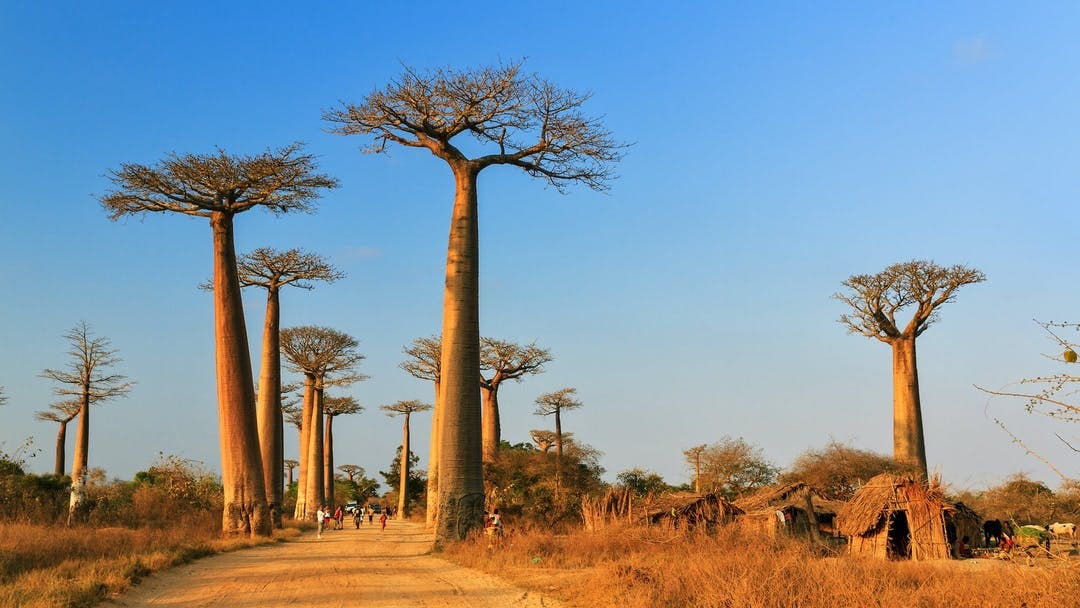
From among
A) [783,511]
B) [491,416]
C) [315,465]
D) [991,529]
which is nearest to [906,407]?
[991,529]

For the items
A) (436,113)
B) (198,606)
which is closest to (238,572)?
(198,606)

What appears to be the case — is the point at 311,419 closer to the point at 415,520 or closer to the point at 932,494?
the point at 415,520

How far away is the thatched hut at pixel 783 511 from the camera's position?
14945 millimetres

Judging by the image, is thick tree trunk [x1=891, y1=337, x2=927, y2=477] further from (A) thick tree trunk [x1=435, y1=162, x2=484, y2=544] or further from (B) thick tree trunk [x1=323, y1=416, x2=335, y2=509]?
(B) thick tree trunk [x1=323, y1=416, x2=335, y2=509]

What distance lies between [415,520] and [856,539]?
2660 cm

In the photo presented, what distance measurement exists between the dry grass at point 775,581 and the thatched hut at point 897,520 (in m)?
3.74

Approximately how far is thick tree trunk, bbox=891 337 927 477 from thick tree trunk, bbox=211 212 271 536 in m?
17.5

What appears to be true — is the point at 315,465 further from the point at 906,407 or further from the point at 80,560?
the point at 80,560

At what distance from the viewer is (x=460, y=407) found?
13562 mm

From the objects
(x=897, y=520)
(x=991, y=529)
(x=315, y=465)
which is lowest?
(x=991, y=529)

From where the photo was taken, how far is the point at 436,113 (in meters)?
14.6

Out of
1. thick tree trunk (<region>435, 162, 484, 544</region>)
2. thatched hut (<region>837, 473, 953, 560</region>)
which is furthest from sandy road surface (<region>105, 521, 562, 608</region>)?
thatched hut (<region>837, 473, 953, 560</region>)

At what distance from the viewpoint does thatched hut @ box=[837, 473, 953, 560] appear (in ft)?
42.0

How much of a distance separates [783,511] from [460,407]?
631cm
